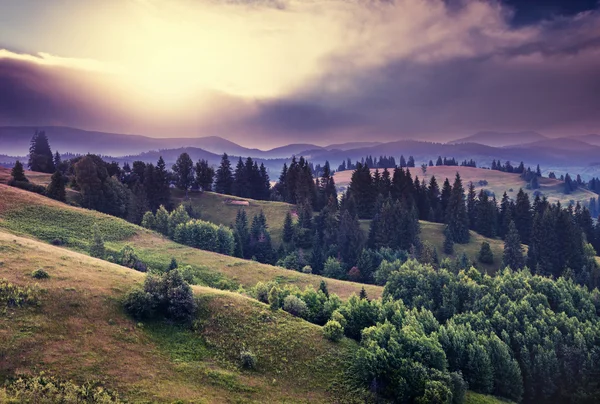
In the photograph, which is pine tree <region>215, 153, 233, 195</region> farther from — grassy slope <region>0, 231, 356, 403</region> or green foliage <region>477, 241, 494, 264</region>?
grassy slope <region>0, 231, 356, 403</region>

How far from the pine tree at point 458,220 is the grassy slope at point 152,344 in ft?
304

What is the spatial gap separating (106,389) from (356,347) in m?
28.7

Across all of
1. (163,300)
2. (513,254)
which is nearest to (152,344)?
(163,300)

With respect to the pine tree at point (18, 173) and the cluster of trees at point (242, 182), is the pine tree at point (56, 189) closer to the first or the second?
the pine tree at point (18, 173)

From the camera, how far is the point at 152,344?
37312 mm

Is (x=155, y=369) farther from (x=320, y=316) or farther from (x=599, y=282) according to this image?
(x=599, y=282)

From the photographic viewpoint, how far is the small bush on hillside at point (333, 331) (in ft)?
147

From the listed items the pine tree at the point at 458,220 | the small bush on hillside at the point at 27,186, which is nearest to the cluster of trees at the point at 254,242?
the small bush on hillside at the point at 27,186

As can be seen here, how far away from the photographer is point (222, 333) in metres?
41.9

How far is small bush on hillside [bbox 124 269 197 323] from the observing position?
135 feet

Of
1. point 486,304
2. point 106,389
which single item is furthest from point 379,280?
point 106,389

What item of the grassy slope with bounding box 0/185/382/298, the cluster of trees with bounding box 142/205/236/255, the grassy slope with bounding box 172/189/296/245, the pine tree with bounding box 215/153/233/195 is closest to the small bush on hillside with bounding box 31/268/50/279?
the grassy slope with bounding box 0/185/382/298

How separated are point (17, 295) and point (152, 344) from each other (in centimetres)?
1421

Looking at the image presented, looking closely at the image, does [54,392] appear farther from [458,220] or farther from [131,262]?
[458,220]
